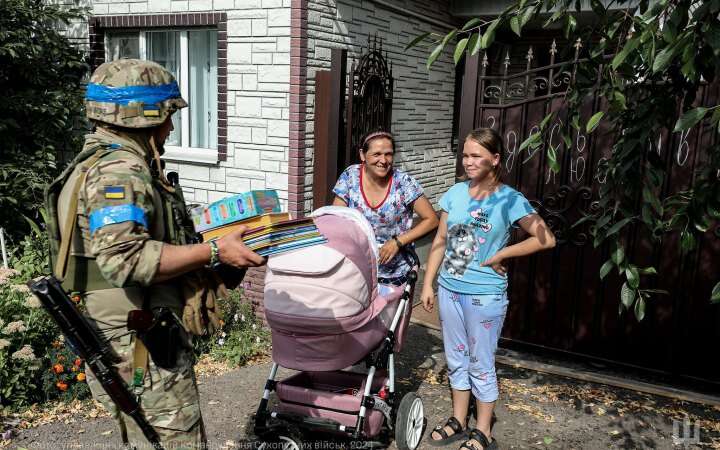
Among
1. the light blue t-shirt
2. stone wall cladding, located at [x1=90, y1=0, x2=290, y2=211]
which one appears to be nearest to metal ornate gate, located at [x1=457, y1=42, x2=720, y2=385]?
the light blue t-shirt

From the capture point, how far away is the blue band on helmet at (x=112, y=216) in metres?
2.10

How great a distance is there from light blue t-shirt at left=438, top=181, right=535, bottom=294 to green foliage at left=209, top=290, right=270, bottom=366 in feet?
7.61

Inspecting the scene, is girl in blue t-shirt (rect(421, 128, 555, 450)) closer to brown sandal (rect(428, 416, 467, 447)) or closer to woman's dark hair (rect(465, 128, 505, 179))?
woman's dark hair (rect(465, 128, 505, 179))

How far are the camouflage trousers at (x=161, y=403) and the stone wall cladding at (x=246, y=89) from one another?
382cm

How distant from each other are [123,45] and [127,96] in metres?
5.35

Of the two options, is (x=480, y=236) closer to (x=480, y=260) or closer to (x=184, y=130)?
(x=480, y=260)

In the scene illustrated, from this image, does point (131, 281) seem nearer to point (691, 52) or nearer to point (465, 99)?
point (691, 52)

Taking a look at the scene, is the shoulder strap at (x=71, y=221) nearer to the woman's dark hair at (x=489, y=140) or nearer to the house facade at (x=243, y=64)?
the woman's dark hair at (x=489, y=140)

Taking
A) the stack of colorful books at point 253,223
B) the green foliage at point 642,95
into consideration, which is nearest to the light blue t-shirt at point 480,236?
the green foliage at point 642,95

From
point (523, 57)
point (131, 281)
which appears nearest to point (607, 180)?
point (131, 281)

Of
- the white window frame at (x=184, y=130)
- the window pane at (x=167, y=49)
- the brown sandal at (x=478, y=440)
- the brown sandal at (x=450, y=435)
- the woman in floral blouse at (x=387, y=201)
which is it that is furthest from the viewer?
the window pane at (x=167, y=49)

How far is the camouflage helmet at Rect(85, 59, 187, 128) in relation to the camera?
7.50 ft

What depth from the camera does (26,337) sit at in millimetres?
4457

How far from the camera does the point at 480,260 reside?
3.75 meters
